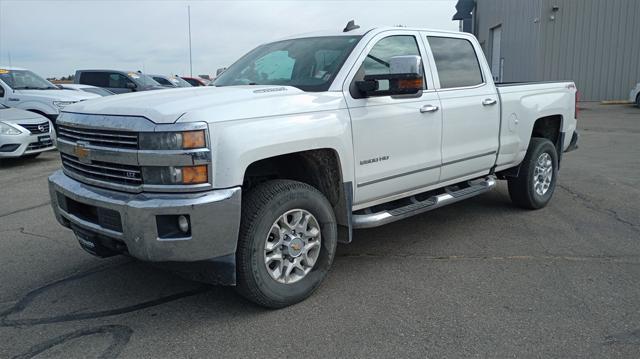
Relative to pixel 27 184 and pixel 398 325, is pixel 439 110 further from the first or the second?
pixel 27 184

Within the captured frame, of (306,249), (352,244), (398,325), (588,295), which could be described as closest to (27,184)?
(352,244)

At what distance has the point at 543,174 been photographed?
262 inches

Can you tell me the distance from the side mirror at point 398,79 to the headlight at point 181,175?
147 cm

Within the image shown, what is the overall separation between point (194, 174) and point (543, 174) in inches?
187

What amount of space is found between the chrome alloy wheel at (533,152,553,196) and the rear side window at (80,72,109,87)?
15.6m

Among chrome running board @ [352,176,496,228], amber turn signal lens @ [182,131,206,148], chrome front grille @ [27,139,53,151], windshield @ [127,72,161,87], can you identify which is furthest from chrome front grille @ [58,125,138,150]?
windshield @ [127,72,161,87]

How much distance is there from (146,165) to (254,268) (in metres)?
0.95

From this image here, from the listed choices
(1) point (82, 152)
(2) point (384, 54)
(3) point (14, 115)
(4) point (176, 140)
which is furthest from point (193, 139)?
(3) point (14, 115)

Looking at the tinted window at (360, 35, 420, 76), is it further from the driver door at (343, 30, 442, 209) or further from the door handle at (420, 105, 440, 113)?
the door handle at (420, 105, 440, 113)

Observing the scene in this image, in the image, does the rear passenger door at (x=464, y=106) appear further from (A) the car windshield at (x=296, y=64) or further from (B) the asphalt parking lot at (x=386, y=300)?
(A) the car windshield at (x=296, y=64)

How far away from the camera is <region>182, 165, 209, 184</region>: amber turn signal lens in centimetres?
336

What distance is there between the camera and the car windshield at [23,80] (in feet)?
43.2

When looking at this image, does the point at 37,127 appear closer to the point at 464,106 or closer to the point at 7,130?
the point at 7,130

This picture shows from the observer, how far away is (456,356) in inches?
127
